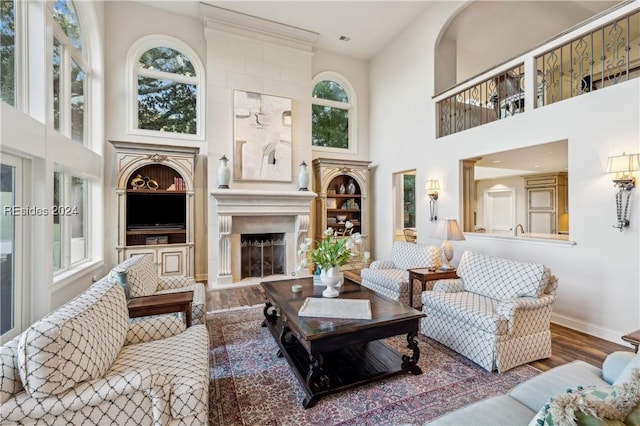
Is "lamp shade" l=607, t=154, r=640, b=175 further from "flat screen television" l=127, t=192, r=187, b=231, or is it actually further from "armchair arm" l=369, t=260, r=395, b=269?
"flat screen television" l=127, t=192, r=187, b=231

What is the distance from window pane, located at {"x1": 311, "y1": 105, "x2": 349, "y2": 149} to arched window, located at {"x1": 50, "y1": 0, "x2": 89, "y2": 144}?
14.0ft

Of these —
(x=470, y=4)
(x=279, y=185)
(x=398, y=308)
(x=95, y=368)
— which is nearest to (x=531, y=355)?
(x=398, y=308)

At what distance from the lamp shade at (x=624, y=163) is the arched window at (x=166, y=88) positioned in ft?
20.2

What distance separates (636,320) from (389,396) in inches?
110

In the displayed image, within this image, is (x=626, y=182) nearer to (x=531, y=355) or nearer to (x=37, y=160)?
(x=531, y=355)

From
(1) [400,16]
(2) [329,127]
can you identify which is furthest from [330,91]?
(1) [400,16]

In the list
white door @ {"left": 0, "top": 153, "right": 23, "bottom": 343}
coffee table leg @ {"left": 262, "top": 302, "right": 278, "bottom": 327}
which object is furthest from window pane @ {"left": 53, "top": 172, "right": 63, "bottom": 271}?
coffee table leg @ {"left": 262, "top": 302, "right": 278, "bottom": 327}

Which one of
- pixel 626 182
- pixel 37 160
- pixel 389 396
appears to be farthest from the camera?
pixel 626 182

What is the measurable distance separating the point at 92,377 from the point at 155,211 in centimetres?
446

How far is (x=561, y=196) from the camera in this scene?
7.72 metres

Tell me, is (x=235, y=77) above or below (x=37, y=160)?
above

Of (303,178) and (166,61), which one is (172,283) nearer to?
(303,178)

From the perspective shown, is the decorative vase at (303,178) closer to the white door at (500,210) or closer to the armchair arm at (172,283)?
the armchair arm at (172,283)

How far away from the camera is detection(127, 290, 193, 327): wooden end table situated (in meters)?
2.45
